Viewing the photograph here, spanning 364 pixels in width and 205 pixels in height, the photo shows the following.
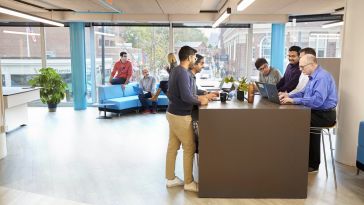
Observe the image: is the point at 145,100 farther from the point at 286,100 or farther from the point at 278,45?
the point at 286,100

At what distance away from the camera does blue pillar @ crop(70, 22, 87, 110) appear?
33.5 feet

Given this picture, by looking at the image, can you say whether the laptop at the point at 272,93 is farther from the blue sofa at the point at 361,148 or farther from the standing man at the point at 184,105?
the blue sofa at the point at 361,148

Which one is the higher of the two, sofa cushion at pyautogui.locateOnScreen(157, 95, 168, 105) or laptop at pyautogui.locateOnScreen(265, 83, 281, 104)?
laptop at pyautogui.locateOnScreen(265, 83, 281, 104)

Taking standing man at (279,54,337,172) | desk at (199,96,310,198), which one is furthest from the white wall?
desk at (199,96,310,198)

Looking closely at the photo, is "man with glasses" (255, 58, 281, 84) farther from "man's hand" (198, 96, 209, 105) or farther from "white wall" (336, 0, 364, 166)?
"man's hand" (198, 96, 209, 105)

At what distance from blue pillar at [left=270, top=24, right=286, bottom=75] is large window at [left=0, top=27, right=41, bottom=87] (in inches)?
284

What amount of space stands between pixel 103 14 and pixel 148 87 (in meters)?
2.46

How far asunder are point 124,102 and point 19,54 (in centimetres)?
421

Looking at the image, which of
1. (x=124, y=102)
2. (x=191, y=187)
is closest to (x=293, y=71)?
(x=191, y=187)

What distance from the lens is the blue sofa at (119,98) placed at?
9.09m

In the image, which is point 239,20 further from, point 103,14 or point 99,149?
point 99,149

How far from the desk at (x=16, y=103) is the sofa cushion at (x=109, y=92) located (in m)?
1.68

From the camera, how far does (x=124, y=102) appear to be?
9.12m

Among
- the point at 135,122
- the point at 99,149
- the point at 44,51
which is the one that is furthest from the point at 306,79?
the point at 44,51
